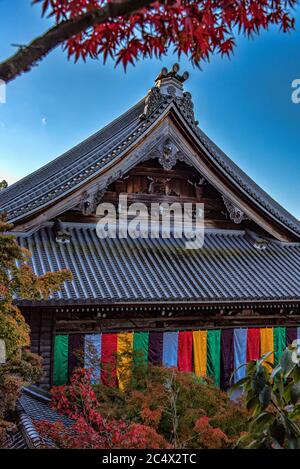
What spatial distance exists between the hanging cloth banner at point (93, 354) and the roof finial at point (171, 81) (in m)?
6.82

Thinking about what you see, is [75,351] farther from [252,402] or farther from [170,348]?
[252,402]

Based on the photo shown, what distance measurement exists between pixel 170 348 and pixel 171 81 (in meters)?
7.11

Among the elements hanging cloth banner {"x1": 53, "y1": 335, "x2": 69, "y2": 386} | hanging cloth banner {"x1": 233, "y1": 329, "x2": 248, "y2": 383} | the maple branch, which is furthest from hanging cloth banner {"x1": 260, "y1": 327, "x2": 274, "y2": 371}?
the maple branch

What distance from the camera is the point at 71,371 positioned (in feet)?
26.8

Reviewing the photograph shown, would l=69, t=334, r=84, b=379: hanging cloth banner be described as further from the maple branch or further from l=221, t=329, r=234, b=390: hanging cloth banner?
the maple branch

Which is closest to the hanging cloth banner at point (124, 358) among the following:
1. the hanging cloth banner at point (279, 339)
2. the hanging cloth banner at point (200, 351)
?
the hanging cloth banner at point (200, 351)

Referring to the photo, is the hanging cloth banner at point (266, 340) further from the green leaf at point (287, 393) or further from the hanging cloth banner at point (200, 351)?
the green leaf at point (287, 393)

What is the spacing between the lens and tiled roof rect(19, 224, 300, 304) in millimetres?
8211

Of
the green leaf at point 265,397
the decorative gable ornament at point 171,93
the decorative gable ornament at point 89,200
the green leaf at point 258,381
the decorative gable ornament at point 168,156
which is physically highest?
the decorative gable ornament at point 171,93

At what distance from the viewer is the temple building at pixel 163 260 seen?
27.1 ft

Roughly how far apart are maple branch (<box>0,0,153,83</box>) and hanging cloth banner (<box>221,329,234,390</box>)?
8620 mm

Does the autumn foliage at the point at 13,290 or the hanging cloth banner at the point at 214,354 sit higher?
the autumn foliage at the point at 13,290
